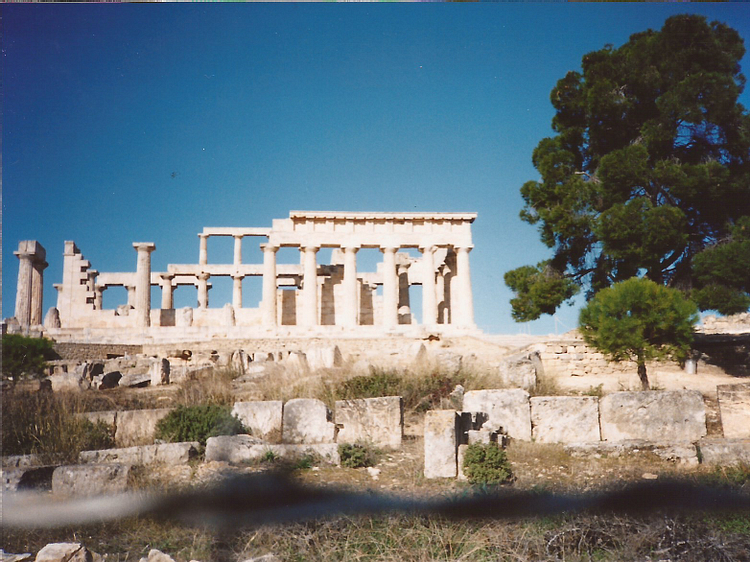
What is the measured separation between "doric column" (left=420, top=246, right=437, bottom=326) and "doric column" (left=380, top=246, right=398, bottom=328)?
57.1 inches

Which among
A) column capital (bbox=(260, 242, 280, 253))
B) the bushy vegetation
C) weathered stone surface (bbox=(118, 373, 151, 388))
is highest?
column capital (bbox=(260, 242, 280, 253))

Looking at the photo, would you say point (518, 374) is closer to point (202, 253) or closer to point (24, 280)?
point (24, 280)

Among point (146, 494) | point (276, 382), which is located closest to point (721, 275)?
point (276, 382)

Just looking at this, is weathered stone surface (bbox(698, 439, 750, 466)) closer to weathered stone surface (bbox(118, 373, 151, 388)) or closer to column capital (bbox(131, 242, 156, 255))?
weathered stone surface (bbox(118, 373, 151, 388))

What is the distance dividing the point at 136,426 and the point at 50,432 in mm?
1175

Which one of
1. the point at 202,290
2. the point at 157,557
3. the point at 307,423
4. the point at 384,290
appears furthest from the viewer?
the point at 202,290

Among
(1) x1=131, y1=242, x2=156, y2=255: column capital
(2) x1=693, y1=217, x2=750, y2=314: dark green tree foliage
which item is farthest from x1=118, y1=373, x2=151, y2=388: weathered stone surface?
(1) x1=131, y1=242, x2=156, y2=255: column capital

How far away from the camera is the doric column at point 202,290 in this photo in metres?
38.8

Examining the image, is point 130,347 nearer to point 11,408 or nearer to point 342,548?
point 11,408

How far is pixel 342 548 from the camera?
21.5 feet

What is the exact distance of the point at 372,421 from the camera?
10016 mm

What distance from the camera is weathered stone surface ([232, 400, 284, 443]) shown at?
10.4 meters

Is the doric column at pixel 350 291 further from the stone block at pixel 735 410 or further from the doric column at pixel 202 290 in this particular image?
the stone block at pixel 735 410

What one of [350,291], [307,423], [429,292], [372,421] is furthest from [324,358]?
[429,292]
